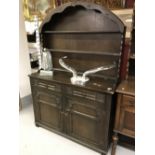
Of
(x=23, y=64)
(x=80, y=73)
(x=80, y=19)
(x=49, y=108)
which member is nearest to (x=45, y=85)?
(x=49, y=108)

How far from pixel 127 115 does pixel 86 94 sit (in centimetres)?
49

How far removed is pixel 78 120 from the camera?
1894 millimetres

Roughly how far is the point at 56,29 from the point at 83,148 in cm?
169

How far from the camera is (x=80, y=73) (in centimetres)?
209

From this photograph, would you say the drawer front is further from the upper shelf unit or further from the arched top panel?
the arched top panel

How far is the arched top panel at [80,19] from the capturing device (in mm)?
1754

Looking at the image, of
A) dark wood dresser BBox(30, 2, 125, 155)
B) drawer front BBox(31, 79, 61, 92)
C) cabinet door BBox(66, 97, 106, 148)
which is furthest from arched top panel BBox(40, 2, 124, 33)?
cabinet door BBox(66, 97, 106, 148)

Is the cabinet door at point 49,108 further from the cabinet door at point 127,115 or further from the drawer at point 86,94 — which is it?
the cabinet door at point 127,115

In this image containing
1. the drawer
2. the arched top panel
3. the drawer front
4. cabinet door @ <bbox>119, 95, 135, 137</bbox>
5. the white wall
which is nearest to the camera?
cabinet door @ <bbox>119, 95, 135, 137</bbox>

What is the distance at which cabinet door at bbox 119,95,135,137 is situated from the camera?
4.89 ft

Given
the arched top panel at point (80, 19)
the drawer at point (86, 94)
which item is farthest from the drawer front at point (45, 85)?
the arched top panel at point (80, 19)

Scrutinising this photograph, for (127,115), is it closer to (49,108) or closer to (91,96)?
(91,96)

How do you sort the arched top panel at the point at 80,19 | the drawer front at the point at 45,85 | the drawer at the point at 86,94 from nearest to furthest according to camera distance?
the drawer at the point at 86,94
the arched top panel at the point at 80,19
the drawer front at the point at 45,85

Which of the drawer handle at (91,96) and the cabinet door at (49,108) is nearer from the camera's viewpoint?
the drawer handle at (91,96)
